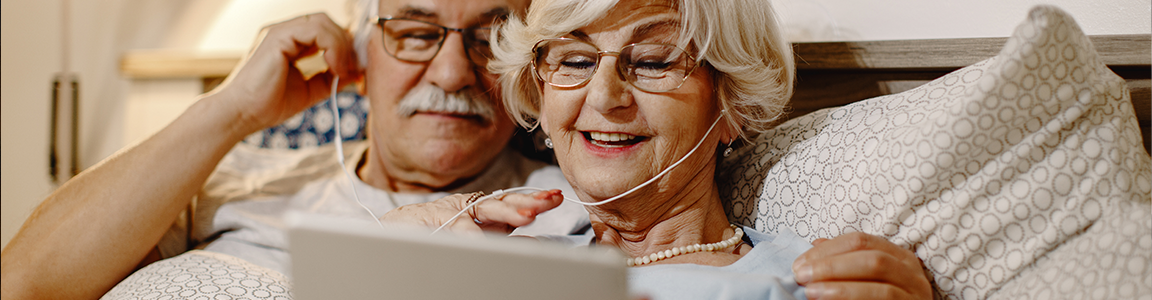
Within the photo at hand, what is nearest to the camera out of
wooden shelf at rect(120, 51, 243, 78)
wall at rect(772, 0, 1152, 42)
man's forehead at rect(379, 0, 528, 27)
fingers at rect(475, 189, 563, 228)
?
fingers at rect(475, 189, 563, 228)

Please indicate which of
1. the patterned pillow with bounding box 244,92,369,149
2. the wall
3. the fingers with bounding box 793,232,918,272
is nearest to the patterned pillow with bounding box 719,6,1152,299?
the fingers with bounding box 793,232,918,272

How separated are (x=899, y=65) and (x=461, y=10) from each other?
0.88 metres

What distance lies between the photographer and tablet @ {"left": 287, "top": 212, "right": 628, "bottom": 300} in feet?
1.54

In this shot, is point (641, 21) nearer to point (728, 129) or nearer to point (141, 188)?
point (728, 129)

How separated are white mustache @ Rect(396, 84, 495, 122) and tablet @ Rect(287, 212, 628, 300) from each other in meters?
0.78

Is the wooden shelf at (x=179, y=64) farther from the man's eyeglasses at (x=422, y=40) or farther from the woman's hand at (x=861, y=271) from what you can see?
the woman's hand at (x=861, y=271)

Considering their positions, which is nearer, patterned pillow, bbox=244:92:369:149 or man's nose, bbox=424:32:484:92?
man's nose, bbox=424:32:484:92

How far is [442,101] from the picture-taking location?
126 cm

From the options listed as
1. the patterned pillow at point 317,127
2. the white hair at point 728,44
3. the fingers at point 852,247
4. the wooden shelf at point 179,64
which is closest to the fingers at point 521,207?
the white hair at point 728,44

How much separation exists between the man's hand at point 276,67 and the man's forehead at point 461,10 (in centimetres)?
25

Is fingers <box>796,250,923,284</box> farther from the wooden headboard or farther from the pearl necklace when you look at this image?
the wooden headboard

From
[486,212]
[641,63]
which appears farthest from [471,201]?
[641,63]

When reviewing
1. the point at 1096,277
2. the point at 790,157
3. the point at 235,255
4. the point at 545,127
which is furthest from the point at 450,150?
the point at 1096,277

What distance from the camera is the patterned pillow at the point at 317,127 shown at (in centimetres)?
202
